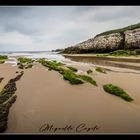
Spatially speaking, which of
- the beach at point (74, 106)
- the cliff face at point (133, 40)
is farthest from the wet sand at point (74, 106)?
the cliff face at point (133, 40)

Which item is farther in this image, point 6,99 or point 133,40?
point 133,40

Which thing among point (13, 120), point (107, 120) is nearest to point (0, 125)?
point (13, 120)

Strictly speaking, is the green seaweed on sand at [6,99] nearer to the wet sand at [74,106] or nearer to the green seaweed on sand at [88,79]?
the wet sand at [74,106]

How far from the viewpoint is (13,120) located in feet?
8.64

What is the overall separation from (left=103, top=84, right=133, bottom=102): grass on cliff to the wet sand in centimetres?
4

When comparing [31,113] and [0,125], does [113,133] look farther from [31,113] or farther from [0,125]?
[0,125]

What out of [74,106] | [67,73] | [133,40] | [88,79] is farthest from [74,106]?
[133,40]

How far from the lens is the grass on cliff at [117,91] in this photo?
2.80 meters

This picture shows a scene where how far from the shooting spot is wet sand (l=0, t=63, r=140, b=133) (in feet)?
8.60

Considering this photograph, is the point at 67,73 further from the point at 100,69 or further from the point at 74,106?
the point at 74,106

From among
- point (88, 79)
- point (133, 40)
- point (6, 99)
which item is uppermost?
point (133, 40)

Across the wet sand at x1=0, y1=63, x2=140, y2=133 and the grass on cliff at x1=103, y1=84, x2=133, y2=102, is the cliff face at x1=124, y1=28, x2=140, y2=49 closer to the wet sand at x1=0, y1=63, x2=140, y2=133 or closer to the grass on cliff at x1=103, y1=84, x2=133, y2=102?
the wet sand at x1=0, y1=63, x2=140, y2=133

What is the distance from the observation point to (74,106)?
2793 mm
